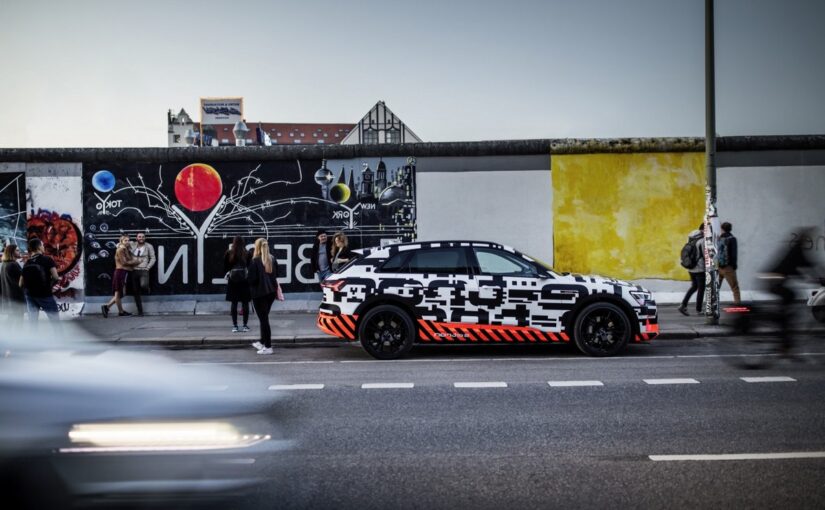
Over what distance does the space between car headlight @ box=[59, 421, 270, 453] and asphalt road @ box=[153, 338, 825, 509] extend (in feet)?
1.53

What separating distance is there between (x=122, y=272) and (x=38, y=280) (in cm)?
487

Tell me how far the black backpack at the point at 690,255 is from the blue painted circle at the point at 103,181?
13.1 metres

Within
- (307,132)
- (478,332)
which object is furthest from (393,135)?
(478,332)

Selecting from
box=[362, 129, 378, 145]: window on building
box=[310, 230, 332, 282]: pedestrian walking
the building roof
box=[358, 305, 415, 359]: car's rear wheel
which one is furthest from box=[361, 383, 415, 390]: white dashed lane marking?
the building roof

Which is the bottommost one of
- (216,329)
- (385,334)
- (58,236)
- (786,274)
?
(216,329)

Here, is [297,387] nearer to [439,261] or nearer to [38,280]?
[439,261]

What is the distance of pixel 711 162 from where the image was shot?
14.2m

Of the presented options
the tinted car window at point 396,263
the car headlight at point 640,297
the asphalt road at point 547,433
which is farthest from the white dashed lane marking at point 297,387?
the car headlight at point 640,297

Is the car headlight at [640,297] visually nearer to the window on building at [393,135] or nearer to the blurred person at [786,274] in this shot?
the blurred person at [786,274]

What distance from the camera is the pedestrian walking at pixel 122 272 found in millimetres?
16734

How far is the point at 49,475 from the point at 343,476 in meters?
2.43

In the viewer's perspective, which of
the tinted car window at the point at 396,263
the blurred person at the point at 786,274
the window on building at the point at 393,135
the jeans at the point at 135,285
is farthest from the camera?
the window on building at the point at 393,135

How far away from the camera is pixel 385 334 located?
10.9 m

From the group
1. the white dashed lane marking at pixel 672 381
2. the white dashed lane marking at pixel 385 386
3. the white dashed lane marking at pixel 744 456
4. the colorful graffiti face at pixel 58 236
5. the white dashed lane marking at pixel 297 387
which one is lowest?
the white dashed lane marking at pixel 744 456
